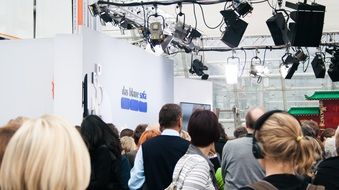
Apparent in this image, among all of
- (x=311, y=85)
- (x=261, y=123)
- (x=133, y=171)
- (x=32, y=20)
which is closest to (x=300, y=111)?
(x=311, y=85)

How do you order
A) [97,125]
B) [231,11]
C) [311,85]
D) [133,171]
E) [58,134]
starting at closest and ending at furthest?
[58,134]
[97,125]
[133,171]
[231,11]
[311,85]

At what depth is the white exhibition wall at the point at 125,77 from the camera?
22.9 feet

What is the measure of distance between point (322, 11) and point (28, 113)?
13.5ft

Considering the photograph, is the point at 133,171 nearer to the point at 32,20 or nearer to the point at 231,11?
the point at 231,11

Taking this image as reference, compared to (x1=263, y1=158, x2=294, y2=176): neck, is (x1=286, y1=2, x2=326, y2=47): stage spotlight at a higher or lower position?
higher

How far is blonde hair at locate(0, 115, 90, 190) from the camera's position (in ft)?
4.88

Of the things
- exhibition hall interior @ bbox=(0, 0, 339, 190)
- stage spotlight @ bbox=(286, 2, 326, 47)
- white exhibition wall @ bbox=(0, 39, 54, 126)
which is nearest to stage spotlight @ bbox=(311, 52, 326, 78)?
exhibition hall interior @ bbox=(0, 0, 339, 190)

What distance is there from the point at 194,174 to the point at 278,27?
18.4 ft

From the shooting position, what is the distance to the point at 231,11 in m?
7.95

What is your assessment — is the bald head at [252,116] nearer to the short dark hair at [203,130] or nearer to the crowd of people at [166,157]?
the crowd of people at [166,157]

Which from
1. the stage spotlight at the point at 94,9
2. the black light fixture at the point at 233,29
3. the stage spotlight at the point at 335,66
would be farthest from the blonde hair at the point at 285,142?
the stage spotlight at the point at 335,66

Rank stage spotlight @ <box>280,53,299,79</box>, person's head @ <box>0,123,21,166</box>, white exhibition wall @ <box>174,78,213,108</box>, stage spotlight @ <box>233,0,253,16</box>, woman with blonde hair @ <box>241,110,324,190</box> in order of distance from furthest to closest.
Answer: white exhibition wall @ <box>174,78,213,108</box>, stage spotlight @ <box>280,53,299,79</box>, stage spotlight @ <box>233,0,253,16</box>, woman with blonde hair @ <box>241,110,324,190</box>, person's head @ <box>0,123,21,166</box>

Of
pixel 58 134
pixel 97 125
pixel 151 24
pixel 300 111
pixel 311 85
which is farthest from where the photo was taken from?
pixel 311 85

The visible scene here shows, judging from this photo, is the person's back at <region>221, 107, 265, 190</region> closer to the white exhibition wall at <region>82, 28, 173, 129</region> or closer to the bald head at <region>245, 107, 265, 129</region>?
the bald head at <region>245, 107, 265, 129</region>
